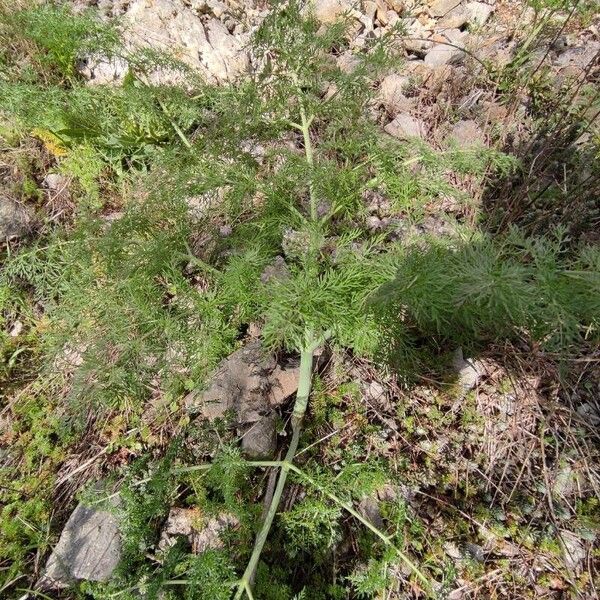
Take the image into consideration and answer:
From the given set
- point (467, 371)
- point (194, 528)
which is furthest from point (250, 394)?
point (467, 371)

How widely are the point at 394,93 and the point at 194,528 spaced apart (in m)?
3.38

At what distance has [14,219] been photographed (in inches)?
117

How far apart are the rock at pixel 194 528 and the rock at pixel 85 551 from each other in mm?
252

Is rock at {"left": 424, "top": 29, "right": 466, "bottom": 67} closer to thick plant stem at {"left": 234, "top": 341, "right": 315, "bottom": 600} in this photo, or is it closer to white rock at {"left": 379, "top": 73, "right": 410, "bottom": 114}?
white rock at {"left": 379, "top": 73, "right": 410, "bottom": 114}

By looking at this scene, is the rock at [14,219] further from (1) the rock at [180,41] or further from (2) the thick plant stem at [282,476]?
(2) the thick plant stem at [282,476]

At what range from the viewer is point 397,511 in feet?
7.16

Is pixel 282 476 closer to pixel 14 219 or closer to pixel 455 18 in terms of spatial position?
pixel 14 219

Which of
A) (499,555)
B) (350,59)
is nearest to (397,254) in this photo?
(499,555)

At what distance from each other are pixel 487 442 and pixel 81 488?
89.9 inches

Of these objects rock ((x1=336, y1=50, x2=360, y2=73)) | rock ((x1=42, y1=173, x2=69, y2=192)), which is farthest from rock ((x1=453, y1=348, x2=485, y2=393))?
rock ((x1=42, y1=173, x2=69, y2=192))

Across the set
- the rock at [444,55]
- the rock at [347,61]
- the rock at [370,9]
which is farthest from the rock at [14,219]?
the rock at [444,55]

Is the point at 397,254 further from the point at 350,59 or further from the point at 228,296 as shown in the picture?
the point at 350,59

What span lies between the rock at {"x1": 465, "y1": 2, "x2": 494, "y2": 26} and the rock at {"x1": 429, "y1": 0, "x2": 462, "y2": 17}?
0.43 ft

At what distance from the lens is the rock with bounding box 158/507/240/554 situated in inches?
86.2
